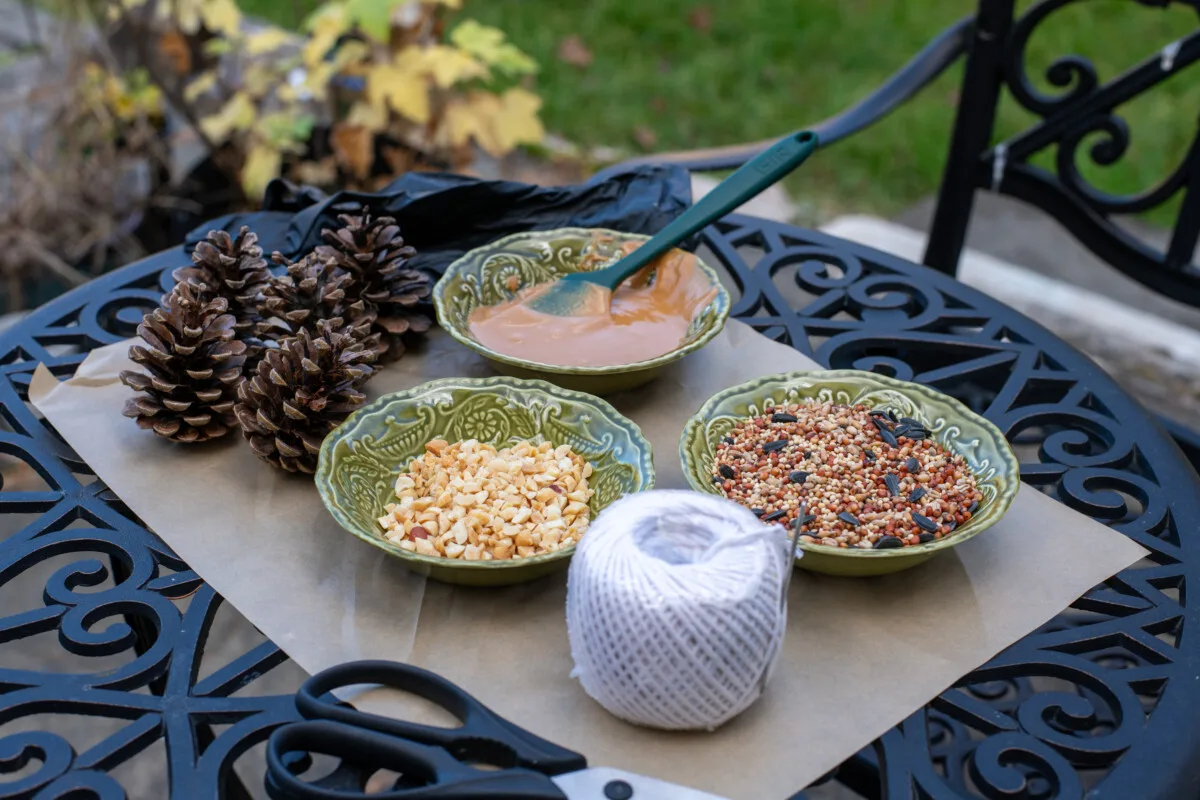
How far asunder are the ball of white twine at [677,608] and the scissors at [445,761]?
64 millimetres

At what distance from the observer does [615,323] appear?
1384 mm

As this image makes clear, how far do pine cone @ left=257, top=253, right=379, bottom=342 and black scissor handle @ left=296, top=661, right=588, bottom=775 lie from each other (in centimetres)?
46

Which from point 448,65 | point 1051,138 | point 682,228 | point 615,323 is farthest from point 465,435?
point 448,65

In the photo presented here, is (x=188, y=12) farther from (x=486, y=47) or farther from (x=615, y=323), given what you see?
(x=615, y=323)

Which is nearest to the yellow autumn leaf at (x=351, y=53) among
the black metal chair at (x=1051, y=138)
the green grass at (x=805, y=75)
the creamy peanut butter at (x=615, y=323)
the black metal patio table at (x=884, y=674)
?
the green grass at (x=805, y=75)

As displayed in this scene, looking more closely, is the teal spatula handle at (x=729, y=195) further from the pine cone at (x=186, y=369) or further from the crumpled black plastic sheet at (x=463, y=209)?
the pine cone at (x=186, y=369)

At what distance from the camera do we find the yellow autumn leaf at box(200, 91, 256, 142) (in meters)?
2.75

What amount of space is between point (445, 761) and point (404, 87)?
209 centimetres

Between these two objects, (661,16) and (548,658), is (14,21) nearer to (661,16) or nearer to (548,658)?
(661,16)

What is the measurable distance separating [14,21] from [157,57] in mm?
963

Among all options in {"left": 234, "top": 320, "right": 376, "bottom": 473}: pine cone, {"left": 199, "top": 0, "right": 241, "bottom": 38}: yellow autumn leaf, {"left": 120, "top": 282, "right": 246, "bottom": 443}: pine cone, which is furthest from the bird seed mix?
{"left": 199, "top": 0, "right": 241, "bottom": 38}: yellow autumn leaf

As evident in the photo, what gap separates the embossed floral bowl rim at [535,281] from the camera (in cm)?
127

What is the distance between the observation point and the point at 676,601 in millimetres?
836

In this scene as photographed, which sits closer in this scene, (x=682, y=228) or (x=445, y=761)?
(x=445, y=761)
